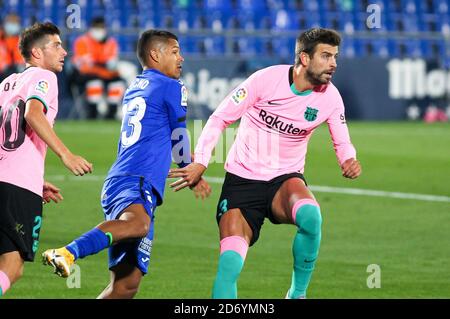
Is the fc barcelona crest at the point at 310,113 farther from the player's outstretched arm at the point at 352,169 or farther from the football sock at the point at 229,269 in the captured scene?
the football sock at the point at 229,269

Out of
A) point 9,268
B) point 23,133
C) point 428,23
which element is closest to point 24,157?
point 23,133

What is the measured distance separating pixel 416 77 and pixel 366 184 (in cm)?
1031

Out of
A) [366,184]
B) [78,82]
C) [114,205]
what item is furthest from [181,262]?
[78,82]

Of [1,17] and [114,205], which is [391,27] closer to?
[1,17]

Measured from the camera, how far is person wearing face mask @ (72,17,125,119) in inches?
950

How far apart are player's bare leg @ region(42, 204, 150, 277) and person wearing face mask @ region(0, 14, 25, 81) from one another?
673 inches

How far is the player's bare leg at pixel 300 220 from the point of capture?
Result: 7.52m

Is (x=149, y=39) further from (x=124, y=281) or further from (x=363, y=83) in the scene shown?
(x=363, y=83)

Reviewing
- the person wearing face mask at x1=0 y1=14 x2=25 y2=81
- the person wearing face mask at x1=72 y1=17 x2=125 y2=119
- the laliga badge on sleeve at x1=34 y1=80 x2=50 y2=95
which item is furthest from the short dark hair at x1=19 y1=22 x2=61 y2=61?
the person wearing face mask at x1=72 y1=17 x2=125 y2=119

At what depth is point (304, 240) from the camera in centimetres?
765

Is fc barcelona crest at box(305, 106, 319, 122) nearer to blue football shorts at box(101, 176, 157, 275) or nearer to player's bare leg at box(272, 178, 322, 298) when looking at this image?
player's bare leg at box(272, 178, 322, 298)

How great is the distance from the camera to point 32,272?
9.54 metres

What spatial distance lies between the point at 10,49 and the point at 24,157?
695 inches

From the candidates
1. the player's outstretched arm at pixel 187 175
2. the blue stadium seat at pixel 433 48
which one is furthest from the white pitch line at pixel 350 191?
the blue stadium seat at pixel 433 48
